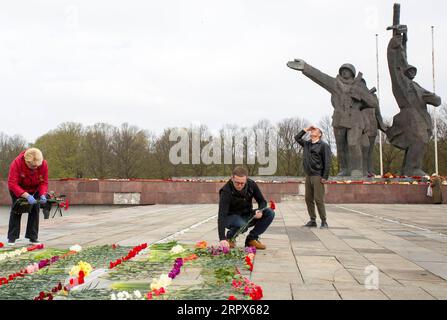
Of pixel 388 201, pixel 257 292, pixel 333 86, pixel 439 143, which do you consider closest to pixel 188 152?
pixel 439 143

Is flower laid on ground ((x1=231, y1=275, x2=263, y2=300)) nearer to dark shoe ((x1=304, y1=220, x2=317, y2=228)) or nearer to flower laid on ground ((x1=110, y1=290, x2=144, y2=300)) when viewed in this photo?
flower laid on ground ((x1=110, y1=290, x2=144, y2=300))

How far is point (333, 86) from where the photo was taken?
27.5m

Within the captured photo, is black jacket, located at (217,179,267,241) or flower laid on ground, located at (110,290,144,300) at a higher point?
black jacket, located at (217,179,267,241)

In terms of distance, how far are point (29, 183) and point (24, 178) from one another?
0.12m

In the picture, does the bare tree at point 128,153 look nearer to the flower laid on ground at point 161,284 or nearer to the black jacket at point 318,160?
the black jacket at point 318,160

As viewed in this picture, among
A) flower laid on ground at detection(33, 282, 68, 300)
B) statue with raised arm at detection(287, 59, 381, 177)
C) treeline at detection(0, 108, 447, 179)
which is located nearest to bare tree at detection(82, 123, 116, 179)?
treeline at detection(0, 108, 447, 179)

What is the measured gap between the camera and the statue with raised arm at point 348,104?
89.2ft

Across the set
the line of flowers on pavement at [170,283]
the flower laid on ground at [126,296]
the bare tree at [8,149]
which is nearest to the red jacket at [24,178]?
the line of flowers on pavement at [170,283]

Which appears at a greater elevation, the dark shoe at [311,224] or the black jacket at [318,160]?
the black jacket at [318,160]

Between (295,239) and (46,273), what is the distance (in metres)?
4.35
